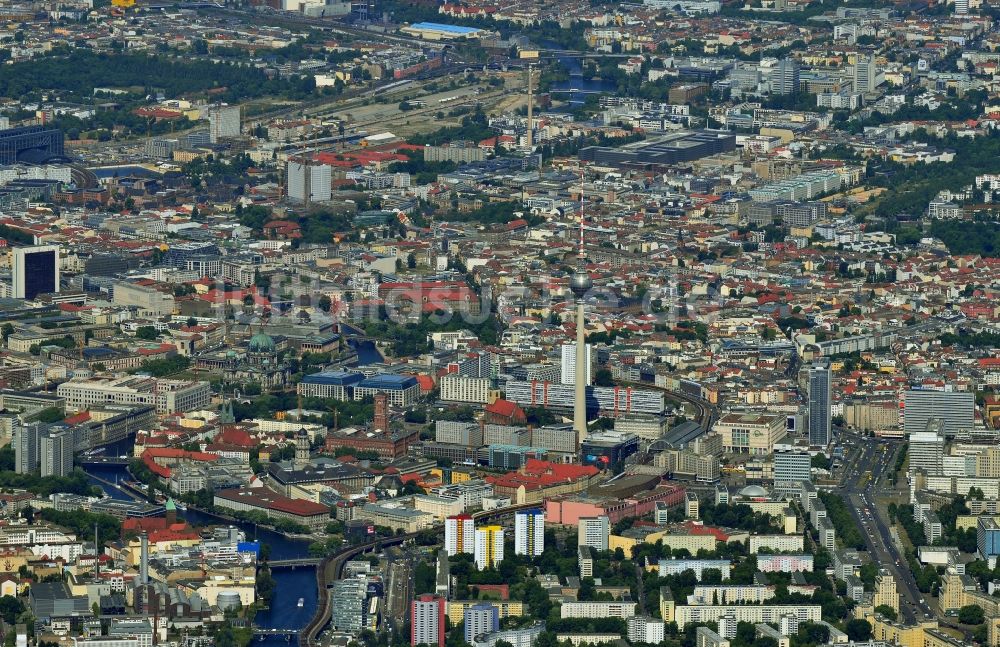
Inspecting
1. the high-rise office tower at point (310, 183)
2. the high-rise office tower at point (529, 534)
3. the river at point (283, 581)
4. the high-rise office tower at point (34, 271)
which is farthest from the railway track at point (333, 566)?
the high-rise office tower at point (310, 183)

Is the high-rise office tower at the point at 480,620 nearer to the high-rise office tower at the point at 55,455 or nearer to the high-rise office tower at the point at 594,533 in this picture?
the high-rise office tower at the point at 594,533

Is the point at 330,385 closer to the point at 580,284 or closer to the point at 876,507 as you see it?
the point at 580,284

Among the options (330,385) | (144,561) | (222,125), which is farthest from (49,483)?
(222,125)

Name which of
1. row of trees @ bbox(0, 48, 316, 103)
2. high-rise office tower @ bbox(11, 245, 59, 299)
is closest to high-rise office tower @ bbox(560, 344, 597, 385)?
high-rise office tower @ bbox(11, 245, 59, 299)

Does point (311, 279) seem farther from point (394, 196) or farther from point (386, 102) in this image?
point (386, 102)

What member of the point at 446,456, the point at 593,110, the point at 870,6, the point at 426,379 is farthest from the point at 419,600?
the point at 870,6

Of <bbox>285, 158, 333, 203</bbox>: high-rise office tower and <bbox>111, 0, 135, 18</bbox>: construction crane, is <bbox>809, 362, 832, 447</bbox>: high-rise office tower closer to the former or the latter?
<bbox>285, 158, 333, 203</bbox>: high-rise office tower
